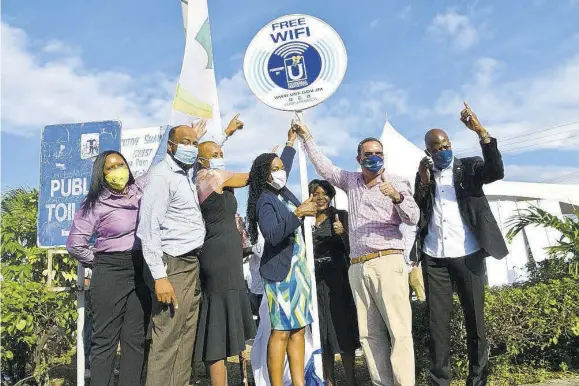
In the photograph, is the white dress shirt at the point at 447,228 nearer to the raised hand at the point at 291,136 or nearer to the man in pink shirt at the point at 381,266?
the man in pink shirt at the point at 381,266

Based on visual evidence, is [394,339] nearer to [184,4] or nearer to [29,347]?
[29,347]

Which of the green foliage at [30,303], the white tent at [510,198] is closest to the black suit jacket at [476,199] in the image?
the green foliage at [30,303]

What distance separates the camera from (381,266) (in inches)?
138

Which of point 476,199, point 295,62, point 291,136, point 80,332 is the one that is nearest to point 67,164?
point 80,332

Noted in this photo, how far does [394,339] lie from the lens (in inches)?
135

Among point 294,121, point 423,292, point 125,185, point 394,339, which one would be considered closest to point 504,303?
point 423,292

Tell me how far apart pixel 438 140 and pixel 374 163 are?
1.85ft

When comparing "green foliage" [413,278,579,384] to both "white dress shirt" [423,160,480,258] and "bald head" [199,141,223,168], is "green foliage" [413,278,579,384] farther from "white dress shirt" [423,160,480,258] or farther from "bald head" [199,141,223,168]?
"bald head" [199,141,223,168]

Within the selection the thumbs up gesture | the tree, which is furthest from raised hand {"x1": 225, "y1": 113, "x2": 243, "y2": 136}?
the tree

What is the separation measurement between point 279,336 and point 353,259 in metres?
0.82

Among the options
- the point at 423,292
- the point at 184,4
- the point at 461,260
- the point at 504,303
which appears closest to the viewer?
the point at 461,260

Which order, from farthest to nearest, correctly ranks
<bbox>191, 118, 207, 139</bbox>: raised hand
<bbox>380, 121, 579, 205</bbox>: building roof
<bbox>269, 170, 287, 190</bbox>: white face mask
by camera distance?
<bbox>380, 121, 579, 205</bbox>: building roof
<bbox>191, 118, 207, 139</bbox>: raised hand
<bbox>269, 170, 287, 190</bbox>: white face mask

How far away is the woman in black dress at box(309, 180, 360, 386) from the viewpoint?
13.4 feet

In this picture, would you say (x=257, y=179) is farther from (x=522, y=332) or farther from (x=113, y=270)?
(x=522, y=332)
